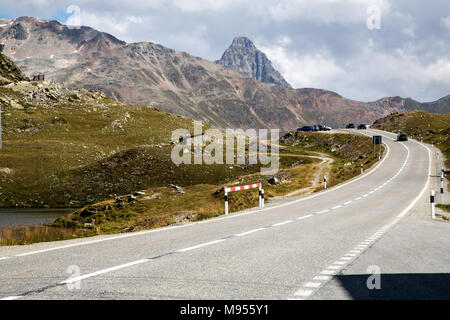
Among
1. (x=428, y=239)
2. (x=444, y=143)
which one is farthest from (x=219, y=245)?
(x=444, y=143)

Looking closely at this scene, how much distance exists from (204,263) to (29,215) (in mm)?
51033

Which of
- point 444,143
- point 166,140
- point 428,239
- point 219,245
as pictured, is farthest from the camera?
point 166,140

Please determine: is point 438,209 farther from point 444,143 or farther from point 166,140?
point 166,140

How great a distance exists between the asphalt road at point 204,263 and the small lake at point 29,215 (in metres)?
37.1

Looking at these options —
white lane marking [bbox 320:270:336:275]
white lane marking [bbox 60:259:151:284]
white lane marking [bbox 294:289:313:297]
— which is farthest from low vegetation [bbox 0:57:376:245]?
white lane marking [bbox 294:289:313:297]

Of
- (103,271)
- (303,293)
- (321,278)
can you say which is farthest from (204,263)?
(303,293)

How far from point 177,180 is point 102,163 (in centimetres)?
1625

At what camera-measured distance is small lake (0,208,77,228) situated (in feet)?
153

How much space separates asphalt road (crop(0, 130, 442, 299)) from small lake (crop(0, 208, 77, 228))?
37.1 m

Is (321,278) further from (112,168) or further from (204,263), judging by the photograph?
(112,168)

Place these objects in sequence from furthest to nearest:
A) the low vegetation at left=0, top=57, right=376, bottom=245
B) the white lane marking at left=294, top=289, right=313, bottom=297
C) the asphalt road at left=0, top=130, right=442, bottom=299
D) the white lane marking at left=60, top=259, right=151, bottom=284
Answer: the low vegetation at left=0, top=57, right=376, bottom=245 → the white lane marking at left=60, top=259, right=151, bottom=284 → the asphalt road at left=0, top=130, right=442, bottom=299 → the white lane marking at left=294, top=289, right=313, bottom=297

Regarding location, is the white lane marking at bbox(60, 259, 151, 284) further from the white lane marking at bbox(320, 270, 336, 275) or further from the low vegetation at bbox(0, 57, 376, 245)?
the low vegetation at bbox(0, 57, 376, 245)

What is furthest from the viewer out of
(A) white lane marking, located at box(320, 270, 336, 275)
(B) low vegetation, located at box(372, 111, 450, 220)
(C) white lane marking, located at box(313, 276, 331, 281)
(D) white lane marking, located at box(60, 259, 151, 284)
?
(B) low vegetation, located at box(372, 111, 450, 220)
